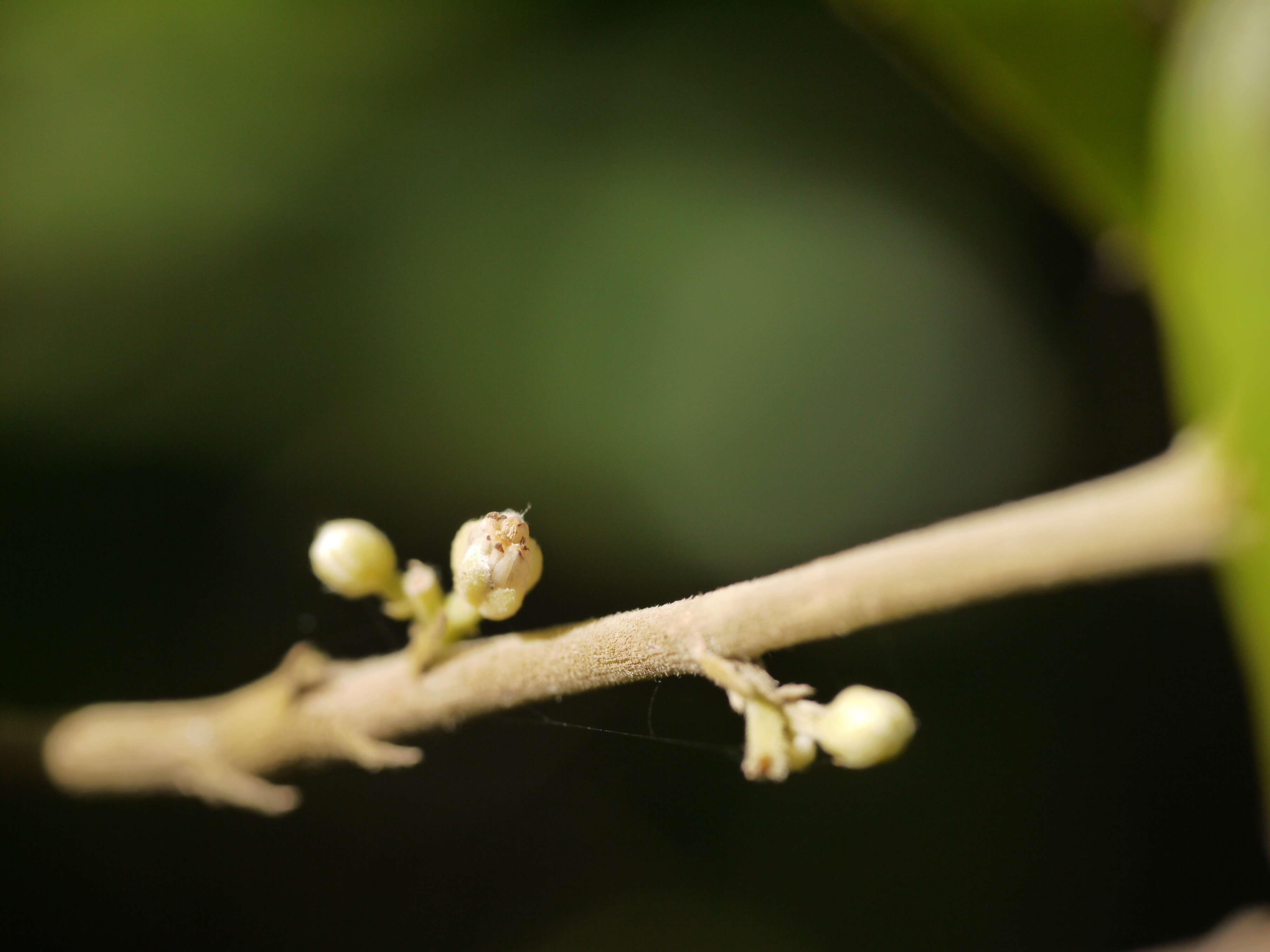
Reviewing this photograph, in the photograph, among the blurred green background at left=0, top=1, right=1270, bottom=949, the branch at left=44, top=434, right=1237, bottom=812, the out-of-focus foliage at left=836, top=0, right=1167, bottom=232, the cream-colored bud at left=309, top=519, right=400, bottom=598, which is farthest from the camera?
the blurred green background at left=0, top=1, right=1270, bottom=949

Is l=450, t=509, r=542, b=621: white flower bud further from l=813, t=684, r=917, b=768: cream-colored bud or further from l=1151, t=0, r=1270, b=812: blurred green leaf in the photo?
l=1151, t=0, r=1270, b=812: blurred green leaf

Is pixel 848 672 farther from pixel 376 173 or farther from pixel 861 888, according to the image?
pixel 376 173

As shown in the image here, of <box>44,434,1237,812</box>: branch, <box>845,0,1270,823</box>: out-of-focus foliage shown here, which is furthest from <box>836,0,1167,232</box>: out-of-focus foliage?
<box>44,434,1237,812</box>: branch

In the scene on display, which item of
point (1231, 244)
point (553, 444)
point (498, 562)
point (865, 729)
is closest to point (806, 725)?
point (865, 729)

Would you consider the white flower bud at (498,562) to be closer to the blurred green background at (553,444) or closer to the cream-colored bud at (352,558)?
the cream-colored bud at (352,558)

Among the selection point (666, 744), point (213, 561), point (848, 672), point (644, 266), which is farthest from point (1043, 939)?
point (213, 561)

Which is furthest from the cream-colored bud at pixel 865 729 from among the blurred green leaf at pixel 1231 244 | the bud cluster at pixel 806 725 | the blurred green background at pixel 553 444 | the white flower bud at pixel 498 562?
the blurred green background at pixel 553 444

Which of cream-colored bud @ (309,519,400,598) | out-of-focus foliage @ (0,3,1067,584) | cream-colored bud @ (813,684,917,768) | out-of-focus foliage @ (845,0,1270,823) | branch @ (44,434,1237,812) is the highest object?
out-of-focus foliage @ (0,3,1067,584)
